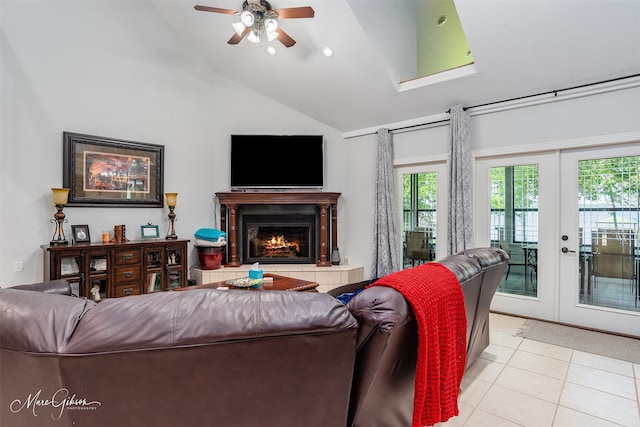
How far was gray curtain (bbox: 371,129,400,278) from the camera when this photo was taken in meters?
4.69

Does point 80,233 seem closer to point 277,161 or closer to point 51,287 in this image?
point 51,287

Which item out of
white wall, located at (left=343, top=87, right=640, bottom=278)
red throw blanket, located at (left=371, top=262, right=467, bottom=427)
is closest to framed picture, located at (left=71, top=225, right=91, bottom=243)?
white wall, located at (left=343, top=87, right=640, bottom=278)

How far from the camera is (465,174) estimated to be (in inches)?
152

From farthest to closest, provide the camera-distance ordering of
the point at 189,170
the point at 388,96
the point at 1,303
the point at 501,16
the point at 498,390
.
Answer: the point at 189,170
the point at 388,96
the point at 501,16
the point at 498,390
the point at 1,303

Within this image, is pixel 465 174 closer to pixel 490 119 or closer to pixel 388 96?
pixel 490 119

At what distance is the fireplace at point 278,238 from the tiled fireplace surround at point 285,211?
0.33 feet

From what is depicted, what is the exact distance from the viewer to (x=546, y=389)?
2176mm

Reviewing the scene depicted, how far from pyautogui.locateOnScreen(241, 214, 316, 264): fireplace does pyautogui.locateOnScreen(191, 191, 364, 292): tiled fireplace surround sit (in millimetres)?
101

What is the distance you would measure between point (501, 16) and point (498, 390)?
123 inches

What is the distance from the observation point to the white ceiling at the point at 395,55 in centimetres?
273

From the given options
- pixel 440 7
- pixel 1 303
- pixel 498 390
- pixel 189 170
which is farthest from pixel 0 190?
pixel 440 7

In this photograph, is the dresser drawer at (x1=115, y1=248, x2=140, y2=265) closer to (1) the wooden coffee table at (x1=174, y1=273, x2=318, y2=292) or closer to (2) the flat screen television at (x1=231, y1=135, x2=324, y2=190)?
(1) the wooden coffee table at (x1=174, y1=273, x2=318, y2=292)

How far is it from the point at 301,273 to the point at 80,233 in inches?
111

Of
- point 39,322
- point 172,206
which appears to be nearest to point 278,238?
point 172,206
